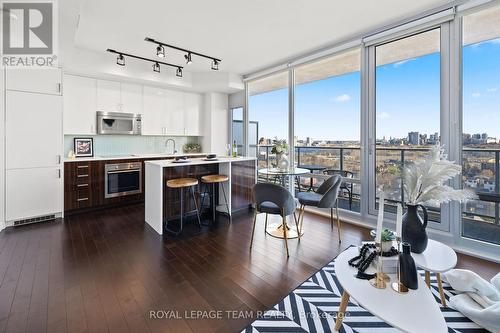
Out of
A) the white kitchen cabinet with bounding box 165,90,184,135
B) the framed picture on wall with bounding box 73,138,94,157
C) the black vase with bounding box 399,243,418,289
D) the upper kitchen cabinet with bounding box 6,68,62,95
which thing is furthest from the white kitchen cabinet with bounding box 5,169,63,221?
the black vase with bounding box 399,243,418,289

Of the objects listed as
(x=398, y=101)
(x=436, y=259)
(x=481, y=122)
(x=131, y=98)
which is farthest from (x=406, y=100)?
(x=131, y=98)

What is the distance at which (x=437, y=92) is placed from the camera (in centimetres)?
292

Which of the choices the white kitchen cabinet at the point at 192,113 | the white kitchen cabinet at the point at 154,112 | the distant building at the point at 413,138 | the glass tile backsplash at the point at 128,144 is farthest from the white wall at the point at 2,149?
the distant building at the point at 413,138

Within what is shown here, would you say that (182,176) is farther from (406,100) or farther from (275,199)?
(406,100)

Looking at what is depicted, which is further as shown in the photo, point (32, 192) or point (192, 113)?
point (192, 113)

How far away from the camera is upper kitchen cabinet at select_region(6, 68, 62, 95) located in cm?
338

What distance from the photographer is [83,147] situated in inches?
182

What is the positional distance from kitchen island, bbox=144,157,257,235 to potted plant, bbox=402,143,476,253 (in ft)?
8.41

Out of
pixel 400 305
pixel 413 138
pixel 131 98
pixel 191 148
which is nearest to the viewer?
pixel 400 305

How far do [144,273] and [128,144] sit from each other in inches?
147

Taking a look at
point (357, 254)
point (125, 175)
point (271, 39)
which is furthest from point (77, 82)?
point (357, 254)

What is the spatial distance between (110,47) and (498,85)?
17.4ft

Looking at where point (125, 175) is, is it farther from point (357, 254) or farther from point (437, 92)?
point (437, 92)

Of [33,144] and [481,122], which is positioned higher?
[481,122]
